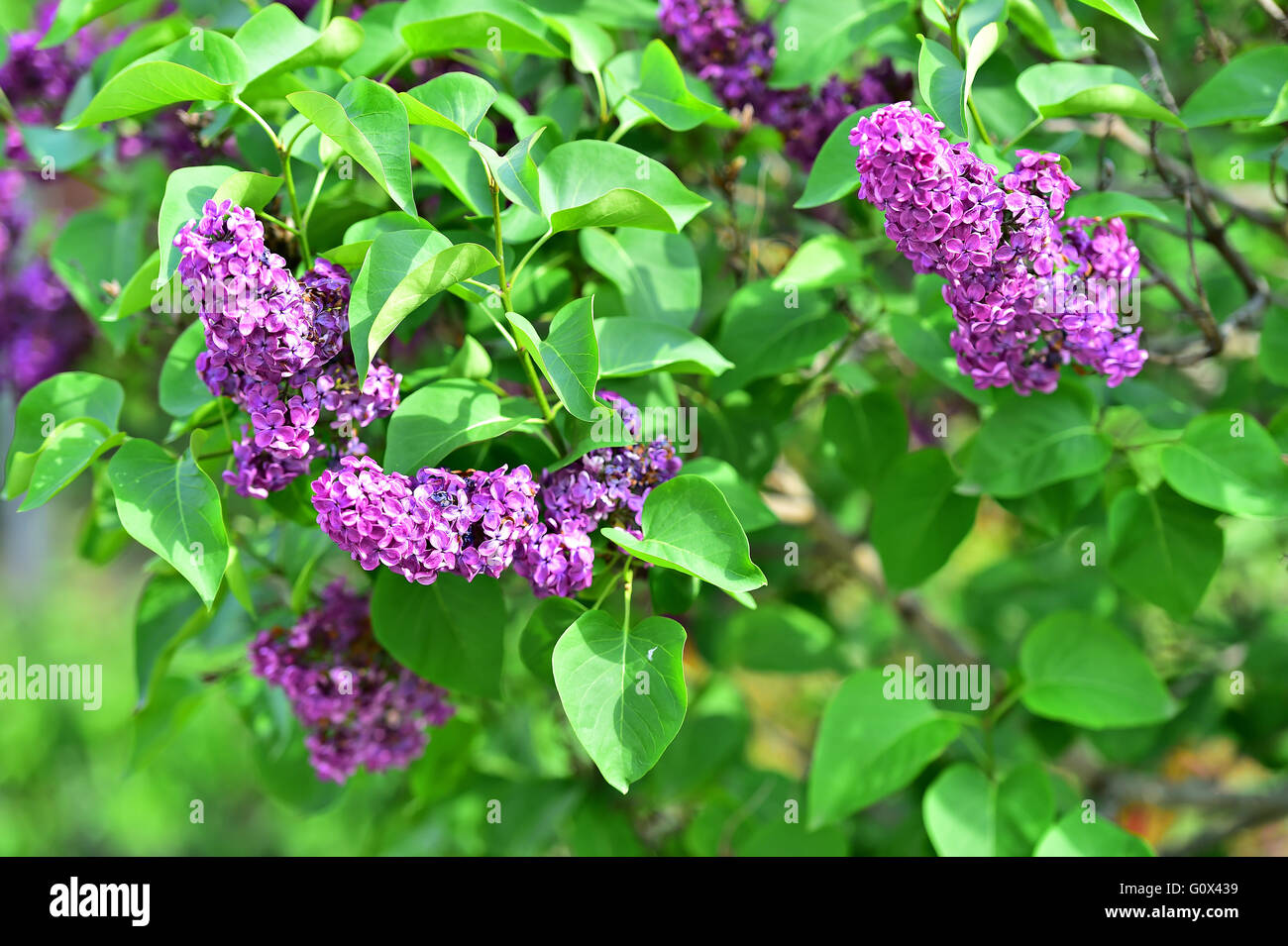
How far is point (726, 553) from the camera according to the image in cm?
76

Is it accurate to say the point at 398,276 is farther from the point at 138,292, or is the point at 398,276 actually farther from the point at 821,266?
the point at 821,266

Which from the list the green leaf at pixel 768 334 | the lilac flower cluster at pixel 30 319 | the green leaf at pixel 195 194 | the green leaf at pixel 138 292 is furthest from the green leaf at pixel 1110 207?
the lilac flower cluster at pixel 30 319

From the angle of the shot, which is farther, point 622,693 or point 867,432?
point 867,432

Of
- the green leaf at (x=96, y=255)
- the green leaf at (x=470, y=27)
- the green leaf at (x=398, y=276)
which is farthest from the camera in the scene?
the green leaf at (x=96, y=255)

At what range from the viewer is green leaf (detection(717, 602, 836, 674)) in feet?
4.77

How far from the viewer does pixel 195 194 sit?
797 millimetres

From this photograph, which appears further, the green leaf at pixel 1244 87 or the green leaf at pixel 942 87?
the green leaf at pixel 1244 87

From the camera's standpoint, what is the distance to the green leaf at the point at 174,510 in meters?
0.75

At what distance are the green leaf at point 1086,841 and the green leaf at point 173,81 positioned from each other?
998 millimetres

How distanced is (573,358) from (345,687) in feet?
1.44

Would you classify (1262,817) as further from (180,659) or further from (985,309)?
(180,659)

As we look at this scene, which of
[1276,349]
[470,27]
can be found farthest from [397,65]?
[1276,349]

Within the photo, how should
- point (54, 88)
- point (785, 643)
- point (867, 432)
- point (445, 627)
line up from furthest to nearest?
point (785, 643) → point (54, 88) → point (867, 432) → point (445, 627)

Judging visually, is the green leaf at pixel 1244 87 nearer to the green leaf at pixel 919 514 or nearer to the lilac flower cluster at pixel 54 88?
the green leaf at pixel 919 514
